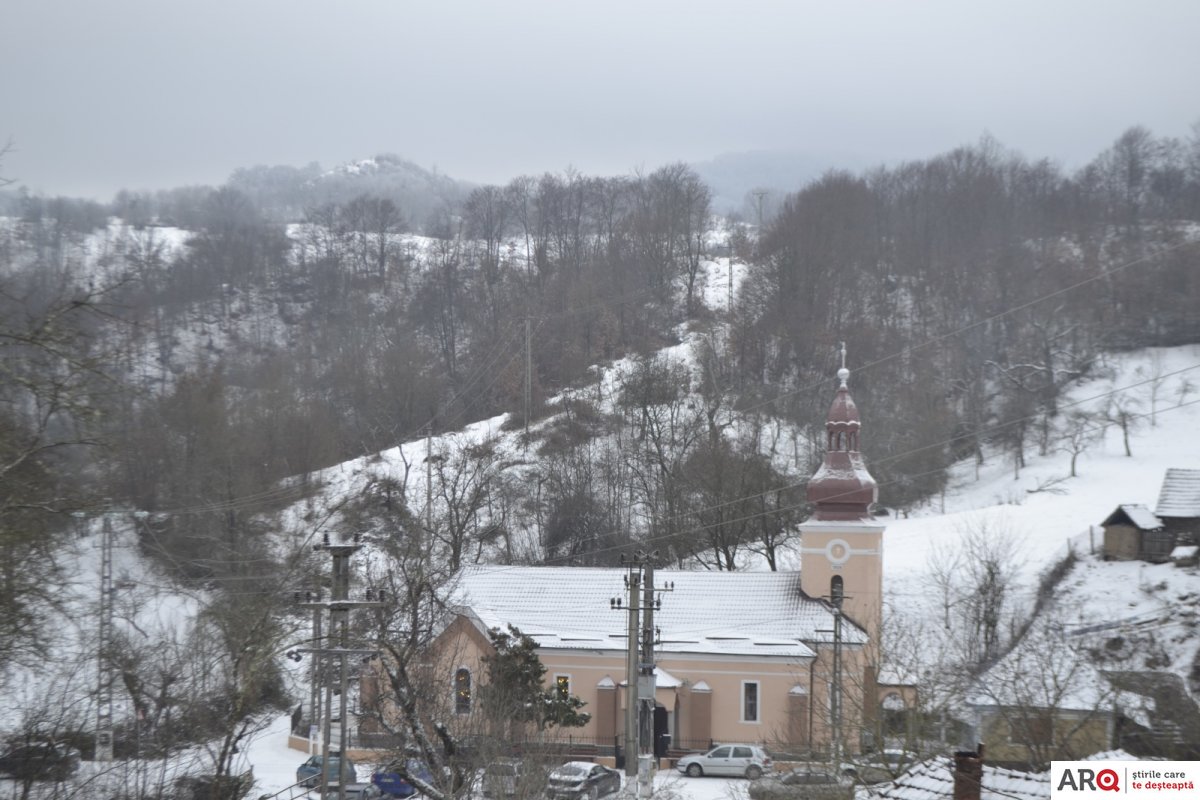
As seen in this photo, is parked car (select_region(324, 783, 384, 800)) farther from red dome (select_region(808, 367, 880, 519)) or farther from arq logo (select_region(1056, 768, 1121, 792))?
arq logo (select_region(1056, 768, 1121, 792))

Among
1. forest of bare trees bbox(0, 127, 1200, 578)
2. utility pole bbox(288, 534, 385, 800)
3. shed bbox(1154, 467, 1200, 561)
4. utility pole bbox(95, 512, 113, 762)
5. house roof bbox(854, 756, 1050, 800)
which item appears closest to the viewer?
house roof bbox(854, 756, 1050, 800)

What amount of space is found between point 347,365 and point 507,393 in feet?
33.4

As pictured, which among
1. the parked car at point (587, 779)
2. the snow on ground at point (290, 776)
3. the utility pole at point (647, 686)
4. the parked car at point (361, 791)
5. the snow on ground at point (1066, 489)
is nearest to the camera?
the utility pole at point (647, 686)

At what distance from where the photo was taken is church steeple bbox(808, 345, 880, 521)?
37.4m

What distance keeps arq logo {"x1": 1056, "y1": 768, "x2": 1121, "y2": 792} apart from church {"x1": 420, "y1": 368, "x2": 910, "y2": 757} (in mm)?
20539

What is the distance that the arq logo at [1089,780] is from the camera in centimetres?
1261

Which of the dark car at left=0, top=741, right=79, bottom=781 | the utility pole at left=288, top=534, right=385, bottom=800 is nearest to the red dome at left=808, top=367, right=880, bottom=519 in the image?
the utility pole at left=288, top=534, right=385, bottom=800

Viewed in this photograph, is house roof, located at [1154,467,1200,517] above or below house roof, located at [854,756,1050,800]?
above

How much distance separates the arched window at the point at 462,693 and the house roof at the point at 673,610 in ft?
7.23

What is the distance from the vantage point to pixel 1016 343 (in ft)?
225

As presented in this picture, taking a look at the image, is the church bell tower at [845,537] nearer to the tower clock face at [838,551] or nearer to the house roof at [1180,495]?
the tower clock face at [838,551]

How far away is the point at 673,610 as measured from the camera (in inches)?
1476

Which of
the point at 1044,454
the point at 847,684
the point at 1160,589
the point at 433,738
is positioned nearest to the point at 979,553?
the point at 1160,589

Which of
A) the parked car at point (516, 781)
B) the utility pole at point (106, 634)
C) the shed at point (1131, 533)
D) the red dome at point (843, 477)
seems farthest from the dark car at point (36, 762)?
the shed at point (1131, 533)
